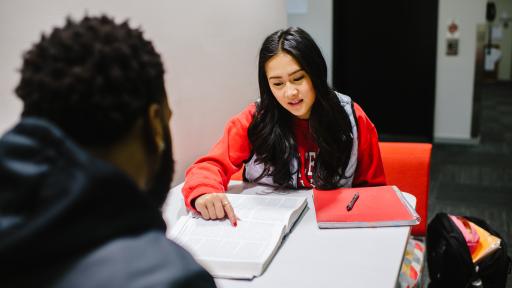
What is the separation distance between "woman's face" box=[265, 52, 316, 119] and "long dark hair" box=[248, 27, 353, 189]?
0.10ft

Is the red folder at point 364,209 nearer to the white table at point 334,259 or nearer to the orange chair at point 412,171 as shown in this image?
the white table at point 334,259

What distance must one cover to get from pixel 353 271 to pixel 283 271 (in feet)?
0.52

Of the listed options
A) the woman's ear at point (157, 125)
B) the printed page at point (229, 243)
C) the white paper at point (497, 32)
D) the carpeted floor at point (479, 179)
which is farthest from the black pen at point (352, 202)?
the white paper at point (497, 32)

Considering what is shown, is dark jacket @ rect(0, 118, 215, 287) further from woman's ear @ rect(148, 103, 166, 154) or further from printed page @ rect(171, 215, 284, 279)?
printed page @ rect(171, 215, 284, 279)

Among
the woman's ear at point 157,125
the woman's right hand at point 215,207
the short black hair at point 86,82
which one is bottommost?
the woman's right hand at point 215,207

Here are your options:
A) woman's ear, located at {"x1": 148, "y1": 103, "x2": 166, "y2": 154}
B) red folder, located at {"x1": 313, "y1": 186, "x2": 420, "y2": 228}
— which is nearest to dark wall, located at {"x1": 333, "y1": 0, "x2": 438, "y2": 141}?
red folder, located at {"x1": 313, "y1": 186, "x2": 420, "y2": 228}

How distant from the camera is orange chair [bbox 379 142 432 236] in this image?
1879mm

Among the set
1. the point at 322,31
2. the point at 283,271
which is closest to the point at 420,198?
the point at 283,271

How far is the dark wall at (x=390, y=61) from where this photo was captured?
15.4 ft

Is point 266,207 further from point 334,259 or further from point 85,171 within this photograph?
point 85,171

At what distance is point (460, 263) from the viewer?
1.86 metres

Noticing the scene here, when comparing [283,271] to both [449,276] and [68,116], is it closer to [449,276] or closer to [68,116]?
[68,116]

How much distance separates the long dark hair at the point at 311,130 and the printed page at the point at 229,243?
1.43 ft

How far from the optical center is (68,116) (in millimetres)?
536
